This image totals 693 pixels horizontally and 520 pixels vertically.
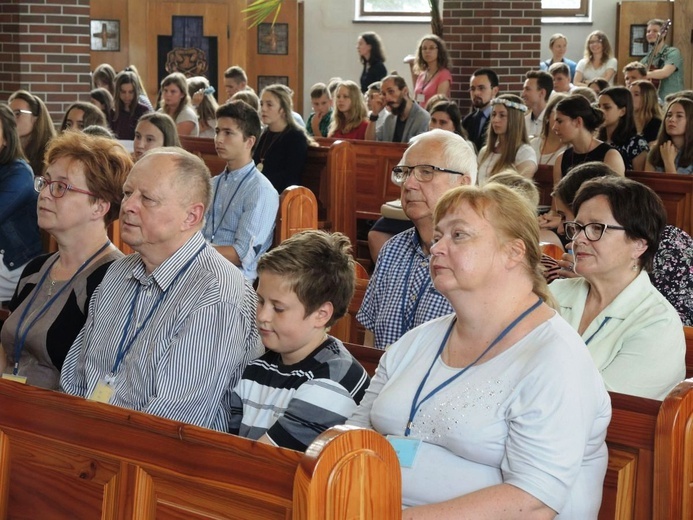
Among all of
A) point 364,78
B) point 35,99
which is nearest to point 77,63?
point 35,99

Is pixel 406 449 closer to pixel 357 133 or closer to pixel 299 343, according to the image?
pixel 299 343

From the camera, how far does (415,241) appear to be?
321 cm

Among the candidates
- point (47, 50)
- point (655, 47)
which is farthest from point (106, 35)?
point (655, 47)

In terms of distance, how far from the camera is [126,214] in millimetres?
2930

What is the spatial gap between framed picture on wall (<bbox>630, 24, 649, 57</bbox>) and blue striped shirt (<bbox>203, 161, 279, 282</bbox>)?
1093 centimetres

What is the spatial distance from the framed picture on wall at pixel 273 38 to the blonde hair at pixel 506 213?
12.9 metres

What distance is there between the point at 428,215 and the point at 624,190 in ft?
1.89

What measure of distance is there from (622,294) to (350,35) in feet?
41.5

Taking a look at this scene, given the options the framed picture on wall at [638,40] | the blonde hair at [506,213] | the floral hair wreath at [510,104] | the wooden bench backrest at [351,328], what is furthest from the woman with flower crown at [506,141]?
the framed picture on wall at [638,40]

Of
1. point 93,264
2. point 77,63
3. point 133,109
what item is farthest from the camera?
point 133,109

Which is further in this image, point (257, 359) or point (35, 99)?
point (35, 99)

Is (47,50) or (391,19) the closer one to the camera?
(47,50)

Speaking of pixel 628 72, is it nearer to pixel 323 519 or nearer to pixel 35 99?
pixel 35 99

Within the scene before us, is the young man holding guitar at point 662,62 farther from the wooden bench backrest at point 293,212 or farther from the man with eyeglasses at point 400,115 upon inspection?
the wooden bench backrest at point 293,212
